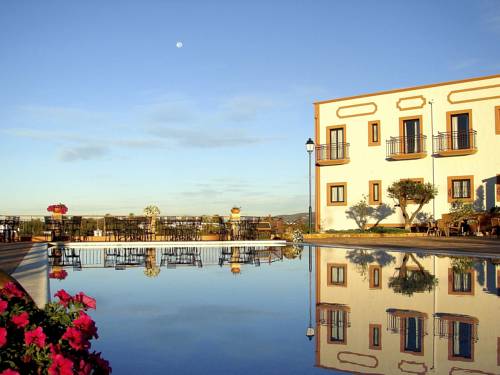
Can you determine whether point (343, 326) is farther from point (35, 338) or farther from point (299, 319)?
point (35, 338)

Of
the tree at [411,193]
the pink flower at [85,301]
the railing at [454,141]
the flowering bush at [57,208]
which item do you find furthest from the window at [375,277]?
the railing at [454,141]

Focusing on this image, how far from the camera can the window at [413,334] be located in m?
3.62

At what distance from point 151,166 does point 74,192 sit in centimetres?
345

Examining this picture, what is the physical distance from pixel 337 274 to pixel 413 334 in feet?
14.5

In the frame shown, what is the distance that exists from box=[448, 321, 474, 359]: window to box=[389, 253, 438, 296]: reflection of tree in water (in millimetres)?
1741

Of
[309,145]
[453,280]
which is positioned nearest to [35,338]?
[453,280]

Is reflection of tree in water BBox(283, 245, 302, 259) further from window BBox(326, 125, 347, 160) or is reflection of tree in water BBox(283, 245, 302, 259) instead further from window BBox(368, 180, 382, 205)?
window BBox(326, 125, 347, 160)

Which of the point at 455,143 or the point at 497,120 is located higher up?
the point at 497,120

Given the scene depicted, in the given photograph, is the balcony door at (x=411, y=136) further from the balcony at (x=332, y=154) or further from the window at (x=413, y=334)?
the window at (x=413, y=334)

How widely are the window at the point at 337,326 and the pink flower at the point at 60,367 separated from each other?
2320 millimetres

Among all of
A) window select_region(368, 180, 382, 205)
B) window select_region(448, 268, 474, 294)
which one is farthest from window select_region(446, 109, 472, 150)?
window select_region(448, 268, 474, 294)

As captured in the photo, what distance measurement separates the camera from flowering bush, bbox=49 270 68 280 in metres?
8.45

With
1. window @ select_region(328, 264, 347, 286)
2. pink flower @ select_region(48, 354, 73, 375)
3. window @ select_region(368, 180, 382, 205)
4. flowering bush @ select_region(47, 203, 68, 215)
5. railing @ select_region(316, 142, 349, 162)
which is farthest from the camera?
railing @ select_region(316, 142, 349, 162)

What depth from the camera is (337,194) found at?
2491 centimetres
